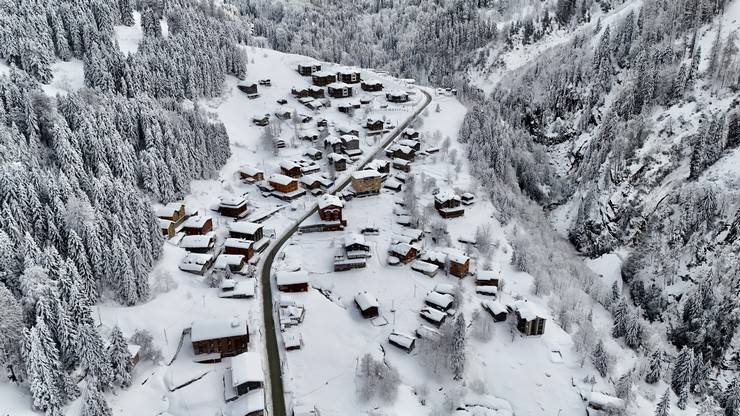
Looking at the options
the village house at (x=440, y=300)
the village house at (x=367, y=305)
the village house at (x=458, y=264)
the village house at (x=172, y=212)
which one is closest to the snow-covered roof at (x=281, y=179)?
the village house at (x=172, y=212)

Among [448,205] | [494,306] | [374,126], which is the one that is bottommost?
[448,205]

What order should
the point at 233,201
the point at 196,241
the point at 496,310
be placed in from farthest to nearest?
the point at 233,201, the point at 196,241, the point at 496,310

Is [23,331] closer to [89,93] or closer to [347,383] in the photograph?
[347,383]

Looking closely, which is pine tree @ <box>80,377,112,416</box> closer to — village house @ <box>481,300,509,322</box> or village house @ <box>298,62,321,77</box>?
village house @ <box>481,300,509,322</box>

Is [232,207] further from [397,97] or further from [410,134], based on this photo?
[397,97]

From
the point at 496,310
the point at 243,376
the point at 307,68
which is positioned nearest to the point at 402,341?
the point at 496,310

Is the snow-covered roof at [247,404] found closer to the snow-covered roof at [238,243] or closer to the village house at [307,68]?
the snow-covered roof at [238,243]

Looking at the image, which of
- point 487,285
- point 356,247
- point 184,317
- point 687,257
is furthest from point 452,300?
point 687,257

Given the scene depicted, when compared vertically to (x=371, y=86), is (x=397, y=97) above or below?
below
